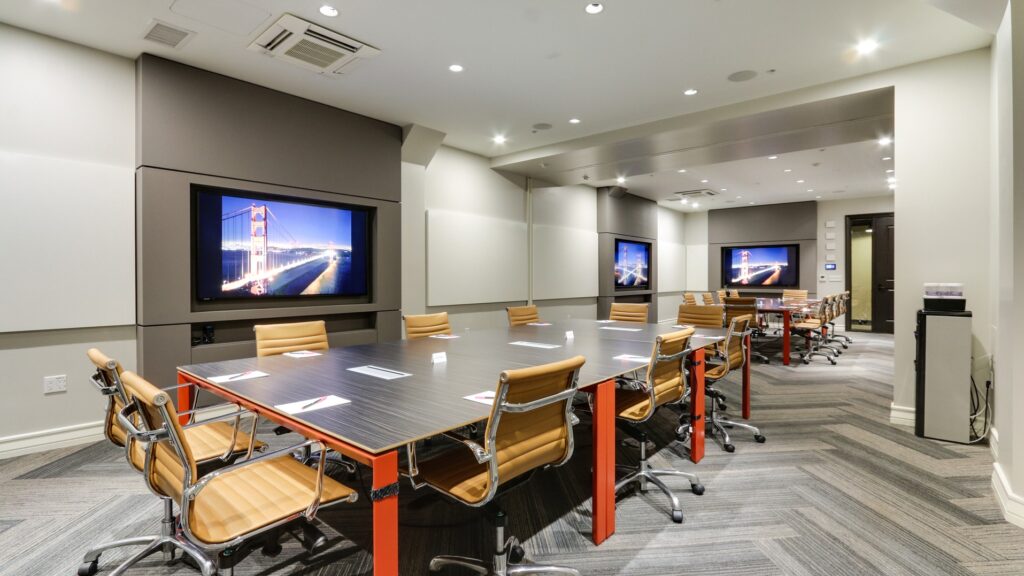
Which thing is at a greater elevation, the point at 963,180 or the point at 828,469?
the point at 963,180

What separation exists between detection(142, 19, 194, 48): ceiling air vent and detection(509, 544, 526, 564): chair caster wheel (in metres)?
4.26

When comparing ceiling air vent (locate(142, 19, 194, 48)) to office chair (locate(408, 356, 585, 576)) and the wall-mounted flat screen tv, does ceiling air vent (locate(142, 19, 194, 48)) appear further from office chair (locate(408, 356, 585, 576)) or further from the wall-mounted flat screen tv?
the wall-mounted flat screen tv

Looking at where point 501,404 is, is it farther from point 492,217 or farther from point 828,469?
point 492,217

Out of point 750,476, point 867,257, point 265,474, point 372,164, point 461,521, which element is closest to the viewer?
point 265,474

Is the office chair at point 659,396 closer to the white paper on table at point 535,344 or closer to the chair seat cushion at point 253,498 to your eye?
the white paper on table at point 535,344

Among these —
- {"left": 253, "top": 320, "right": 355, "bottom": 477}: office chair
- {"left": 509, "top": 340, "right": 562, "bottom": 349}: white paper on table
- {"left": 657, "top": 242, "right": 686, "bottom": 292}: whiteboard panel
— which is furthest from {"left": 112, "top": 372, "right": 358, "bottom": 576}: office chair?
{"left": 657, "top": 242, "right": 686, "bottom": 292}: whiteboard panel

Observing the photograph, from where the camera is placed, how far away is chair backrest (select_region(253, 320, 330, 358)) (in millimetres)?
3307

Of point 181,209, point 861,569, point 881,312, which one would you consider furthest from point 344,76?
point 881,312

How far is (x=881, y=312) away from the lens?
10477 mm

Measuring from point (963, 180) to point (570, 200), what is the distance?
5907mm

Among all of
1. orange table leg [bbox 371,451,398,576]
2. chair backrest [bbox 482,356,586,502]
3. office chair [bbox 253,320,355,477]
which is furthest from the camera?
office chair [bbox 253,320,355,477]

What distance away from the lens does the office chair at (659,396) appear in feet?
8.41

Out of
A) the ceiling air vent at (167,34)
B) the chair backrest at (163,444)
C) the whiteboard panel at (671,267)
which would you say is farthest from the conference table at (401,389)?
the whiteboard panel at (671,267)

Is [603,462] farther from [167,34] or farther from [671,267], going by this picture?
[671,267]
